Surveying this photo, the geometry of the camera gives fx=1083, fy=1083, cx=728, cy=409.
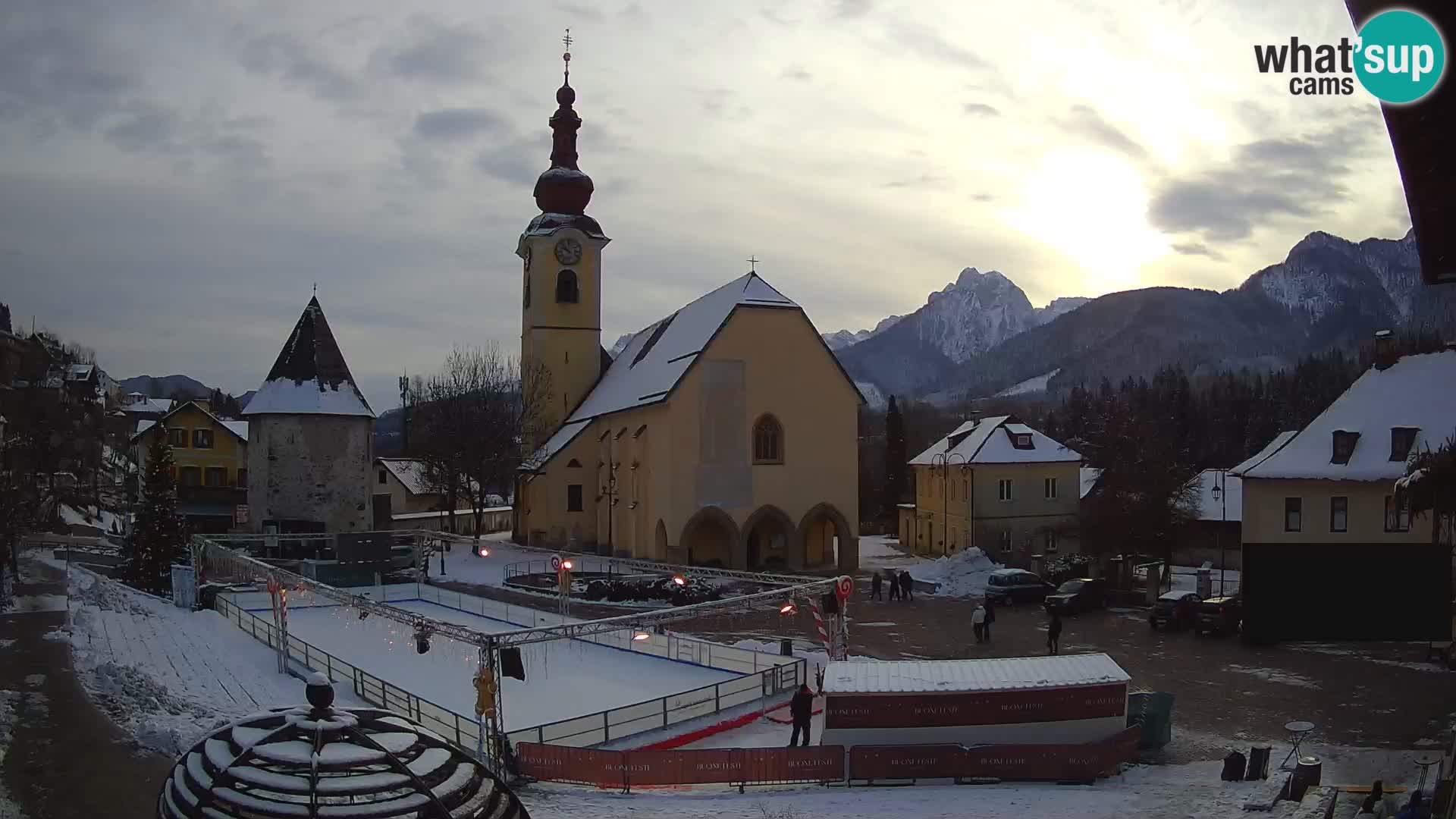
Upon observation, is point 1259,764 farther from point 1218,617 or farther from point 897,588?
point 897,588

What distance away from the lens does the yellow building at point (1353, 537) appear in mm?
27500

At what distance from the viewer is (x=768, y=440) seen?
1802 inches

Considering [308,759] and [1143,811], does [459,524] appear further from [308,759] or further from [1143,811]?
[308,759]

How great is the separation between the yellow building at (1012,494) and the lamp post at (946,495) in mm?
58

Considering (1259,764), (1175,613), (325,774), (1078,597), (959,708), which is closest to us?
(325,774)

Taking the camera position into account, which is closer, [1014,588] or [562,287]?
[1014,588]

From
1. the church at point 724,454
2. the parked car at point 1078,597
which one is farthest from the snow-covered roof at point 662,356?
the parked car at point 1078,597

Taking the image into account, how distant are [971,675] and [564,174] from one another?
155 feet

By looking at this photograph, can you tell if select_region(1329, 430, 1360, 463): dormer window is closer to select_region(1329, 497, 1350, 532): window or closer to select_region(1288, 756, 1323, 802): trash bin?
select_region(1329, 497, 1350, 532): window

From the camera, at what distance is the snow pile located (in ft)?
128

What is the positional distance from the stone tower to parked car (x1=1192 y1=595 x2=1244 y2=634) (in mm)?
32669

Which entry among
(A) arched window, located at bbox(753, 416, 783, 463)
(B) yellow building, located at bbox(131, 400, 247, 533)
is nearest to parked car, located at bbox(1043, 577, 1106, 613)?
(A) arched window, located at bbox(753, 416, 783, 463)

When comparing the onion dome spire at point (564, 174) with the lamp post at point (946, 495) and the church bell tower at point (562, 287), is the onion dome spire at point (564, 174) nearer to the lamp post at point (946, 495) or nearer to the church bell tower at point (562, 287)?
the church bell tower at point (562, 287)

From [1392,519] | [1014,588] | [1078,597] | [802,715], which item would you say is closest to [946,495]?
[1014,588]
